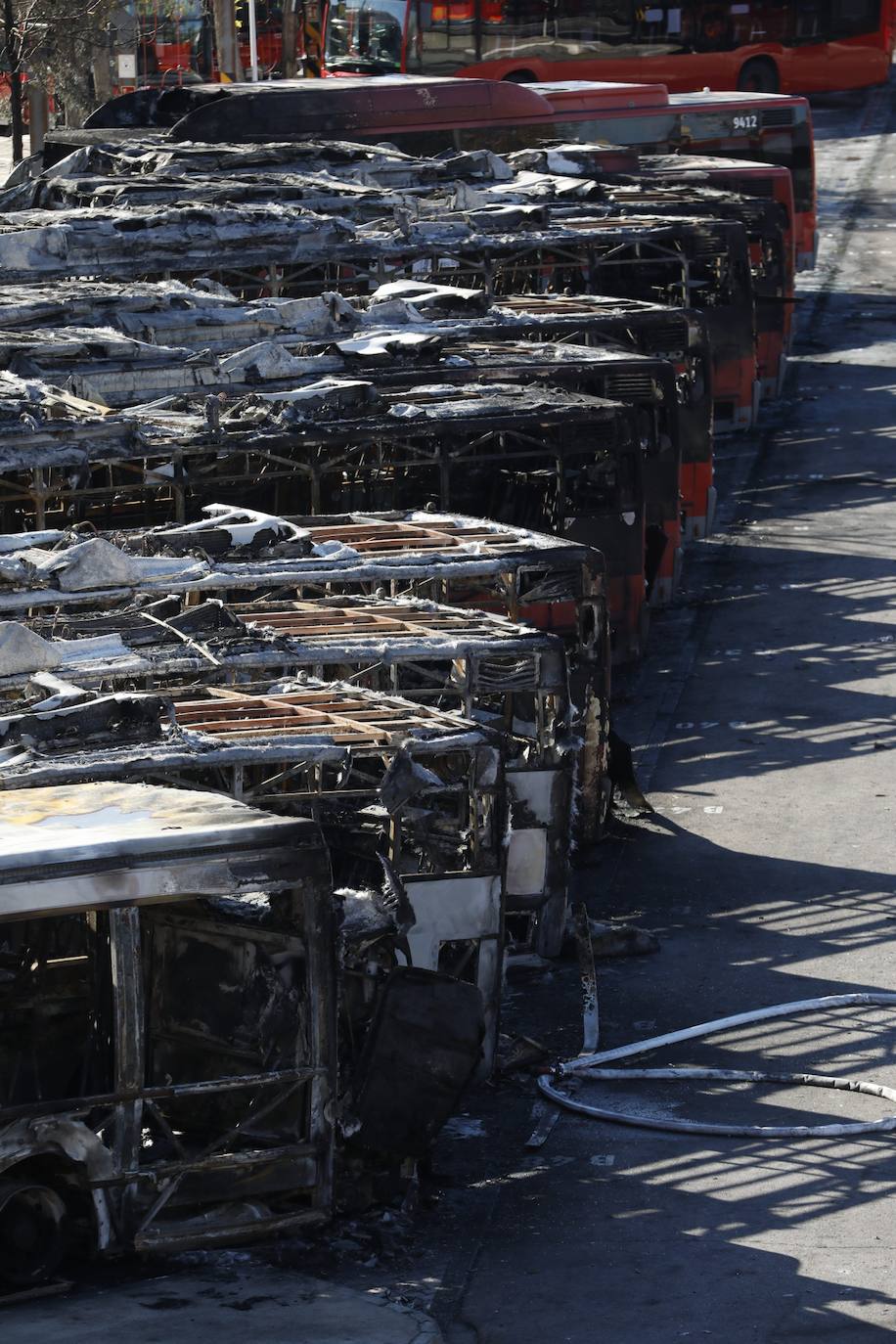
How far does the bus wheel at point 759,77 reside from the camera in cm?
4841

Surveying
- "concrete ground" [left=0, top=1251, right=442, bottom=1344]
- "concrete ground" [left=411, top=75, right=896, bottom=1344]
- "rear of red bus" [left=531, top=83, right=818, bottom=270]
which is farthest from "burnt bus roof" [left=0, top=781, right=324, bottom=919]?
"rear of red bus" [left=531, top=83, right=818, bottom=270]

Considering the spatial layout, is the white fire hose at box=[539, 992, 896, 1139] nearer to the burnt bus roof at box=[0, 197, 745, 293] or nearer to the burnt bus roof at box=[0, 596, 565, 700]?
the burnt bus roof at box=[0, 596, 565, 700]

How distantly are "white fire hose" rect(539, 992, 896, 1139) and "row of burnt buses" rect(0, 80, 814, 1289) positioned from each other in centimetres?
57

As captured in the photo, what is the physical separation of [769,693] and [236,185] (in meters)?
11.9

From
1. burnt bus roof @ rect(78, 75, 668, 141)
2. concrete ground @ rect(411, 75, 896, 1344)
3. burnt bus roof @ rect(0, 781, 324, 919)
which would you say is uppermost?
burnt bus roof @ rect(78, 75, 668, 141)

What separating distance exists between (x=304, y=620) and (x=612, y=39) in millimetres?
35558

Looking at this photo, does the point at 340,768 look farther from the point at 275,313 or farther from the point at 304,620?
the point at 275,313

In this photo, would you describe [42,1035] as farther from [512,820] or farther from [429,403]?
[429,403]

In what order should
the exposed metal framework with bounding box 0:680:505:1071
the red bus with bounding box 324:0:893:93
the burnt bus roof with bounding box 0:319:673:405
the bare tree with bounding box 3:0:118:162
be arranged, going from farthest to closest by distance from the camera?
the red bus with bounding box 324:0:893:93, the bare tree with bounding box 3:0:118:162, the burnt bus roof with bounding box 0:319:673:405, the exposed metal framework with bounding box 0:680:505:1071

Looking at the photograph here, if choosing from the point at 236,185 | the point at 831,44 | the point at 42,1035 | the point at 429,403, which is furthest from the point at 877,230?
the point at 42,1035

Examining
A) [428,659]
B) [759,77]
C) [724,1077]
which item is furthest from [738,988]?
[759,77]

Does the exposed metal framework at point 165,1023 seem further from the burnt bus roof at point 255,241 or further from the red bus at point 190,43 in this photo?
the red bus at point 190,43

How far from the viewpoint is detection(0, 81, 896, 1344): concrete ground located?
9.34 metres

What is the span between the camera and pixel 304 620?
1422 centimetres
